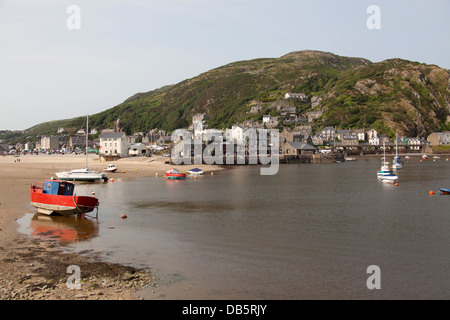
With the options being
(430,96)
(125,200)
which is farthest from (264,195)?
(430,96)

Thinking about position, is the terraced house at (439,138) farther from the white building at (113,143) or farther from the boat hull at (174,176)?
the boat hull at (174,176)

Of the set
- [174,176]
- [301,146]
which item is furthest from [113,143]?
[174,176]

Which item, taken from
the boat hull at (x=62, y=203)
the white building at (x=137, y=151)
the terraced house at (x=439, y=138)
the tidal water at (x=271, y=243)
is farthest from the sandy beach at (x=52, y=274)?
the terraced house at (x=439, y=138)

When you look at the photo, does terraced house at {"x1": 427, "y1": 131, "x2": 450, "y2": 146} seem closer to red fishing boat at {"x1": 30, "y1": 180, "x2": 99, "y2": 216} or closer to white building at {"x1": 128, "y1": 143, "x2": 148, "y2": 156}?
white building at {"x1": 128, "y1": 143, "x2": 148, "y2": 156}

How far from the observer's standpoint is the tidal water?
48.6 ft

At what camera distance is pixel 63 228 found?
2388 centimetres

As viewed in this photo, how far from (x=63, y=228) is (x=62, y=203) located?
297 cm

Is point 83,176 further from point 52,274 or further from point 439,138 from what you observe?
point 439,138

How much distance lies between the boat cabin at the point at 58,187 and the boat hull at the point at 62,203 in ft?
1.12

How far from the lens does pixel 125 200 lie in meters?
36.9

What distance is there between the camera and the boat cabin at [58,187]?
26672 mm

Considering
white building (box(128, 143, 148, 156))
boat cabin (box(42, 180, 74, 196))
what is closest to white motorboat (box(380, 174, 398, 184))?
boat cabin (box(42, 180, 74, 196))
